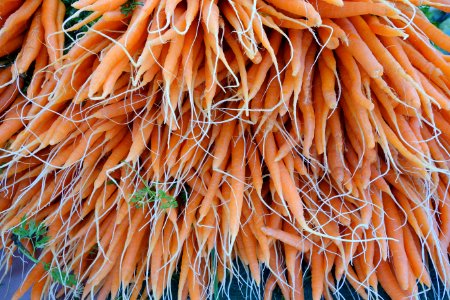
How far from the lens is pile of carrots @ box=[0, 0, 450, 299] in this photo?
91 centimetres

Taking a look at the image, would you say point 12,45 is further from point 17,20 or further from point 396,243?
point 396,243

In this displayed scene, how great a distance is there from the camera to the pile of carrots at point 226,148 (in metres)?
0.91

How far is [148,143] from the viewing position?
103cm

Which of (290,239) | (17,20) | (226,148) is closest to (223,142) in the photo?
(226,148)

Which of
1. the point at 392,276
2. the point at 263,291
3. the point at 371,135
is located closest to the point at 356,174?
the point at 371,135

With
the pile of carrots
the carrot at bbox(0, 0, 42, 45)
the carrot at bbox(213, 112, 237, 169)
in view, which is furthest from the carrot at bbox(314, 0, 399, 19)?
the carrot at bbox(0, 0, 42, 45)

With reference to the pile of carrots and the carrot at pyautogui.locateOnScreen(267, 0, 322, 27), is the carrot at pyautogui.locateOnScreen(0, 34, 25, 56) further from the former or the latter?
the carrot at pyautogui.locateOnScreen(267, 0, 322, 27)

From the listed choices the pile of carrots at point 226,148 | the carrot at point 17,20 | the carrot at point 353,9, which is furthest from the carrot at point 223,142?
the carrot at point 17,20

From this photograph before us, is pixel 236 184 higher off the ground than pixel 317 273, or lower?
higher

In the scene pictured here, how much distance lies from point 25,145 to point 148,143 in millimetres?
262

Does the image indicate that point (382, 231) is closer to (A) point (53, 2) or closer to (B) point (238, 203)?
(B) point (238, 203)

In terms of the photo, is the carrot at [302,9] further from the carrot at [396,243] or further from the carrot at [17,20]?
the carrot at [17,20]

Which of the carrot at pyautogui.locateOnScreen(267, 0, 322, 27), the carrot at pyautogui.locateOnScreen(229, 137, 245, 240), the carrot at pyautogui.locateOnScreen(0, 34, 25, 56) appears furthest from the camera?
the carrot at pyautogui.locateOnScreen(0, 34, 25, 56)

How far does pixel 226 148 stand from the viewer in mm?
985
